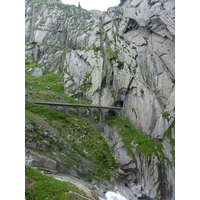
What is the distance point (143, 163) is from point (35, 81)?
37.0 metres

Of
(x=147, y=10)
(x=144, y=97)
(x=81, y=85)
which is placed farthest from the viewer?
(x=81, y=85)

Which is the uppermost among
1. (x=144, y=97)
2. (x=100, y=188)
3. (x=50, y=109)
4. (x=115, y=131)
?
(x=144, y=97)

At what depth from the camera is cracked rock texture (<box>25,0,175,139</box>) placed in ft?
98.0

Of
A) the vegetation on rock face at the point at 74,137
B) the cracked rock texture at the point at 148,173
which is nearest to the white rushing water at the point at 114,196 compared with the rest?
the vegetation on rock face at the point at 74,137

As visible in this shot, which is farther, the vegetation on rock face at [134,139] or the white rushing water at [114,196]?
the vegetation on rock face at [134,139]

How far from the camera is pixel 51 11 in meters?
60.9

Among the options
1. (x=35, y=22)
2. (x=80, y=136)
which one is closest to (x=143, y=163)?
(x=80, y=136)

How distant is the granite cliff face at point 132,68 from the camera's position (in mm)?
24719

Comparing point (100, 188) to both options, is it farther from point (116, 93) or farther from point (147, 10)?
point (147, 10)

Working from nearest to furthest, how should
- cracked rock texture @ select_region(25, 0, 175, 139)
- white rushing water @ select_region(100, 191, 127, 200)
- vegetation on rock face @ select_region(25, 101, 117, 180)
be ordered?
white rushing water @ select_region(100, 191, 127, 200) < vegetation on rock face @ select_region(25, 101, 117, 180) < cracked rock texture @ select_region(25, 0, 175, 139)

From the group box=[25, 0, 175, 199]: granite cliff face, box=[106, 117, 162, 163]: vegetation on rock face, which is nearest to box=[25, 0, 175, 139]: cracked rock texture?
box=[25, 0, 175, 199]: granite cliff face

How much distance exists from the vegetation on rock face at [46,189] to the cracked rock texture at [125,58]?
18696 mm

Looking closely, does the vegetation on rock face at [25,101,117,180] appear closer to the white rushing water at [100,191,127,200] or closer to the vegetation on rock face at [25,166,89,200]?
the white rushing water at [100,191,127,200]

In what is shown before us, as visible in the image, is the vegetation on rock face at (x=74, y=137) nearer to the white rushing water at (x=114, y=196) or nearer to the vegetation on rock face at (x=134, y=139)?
the white rushing water at (x=114, y=196)
